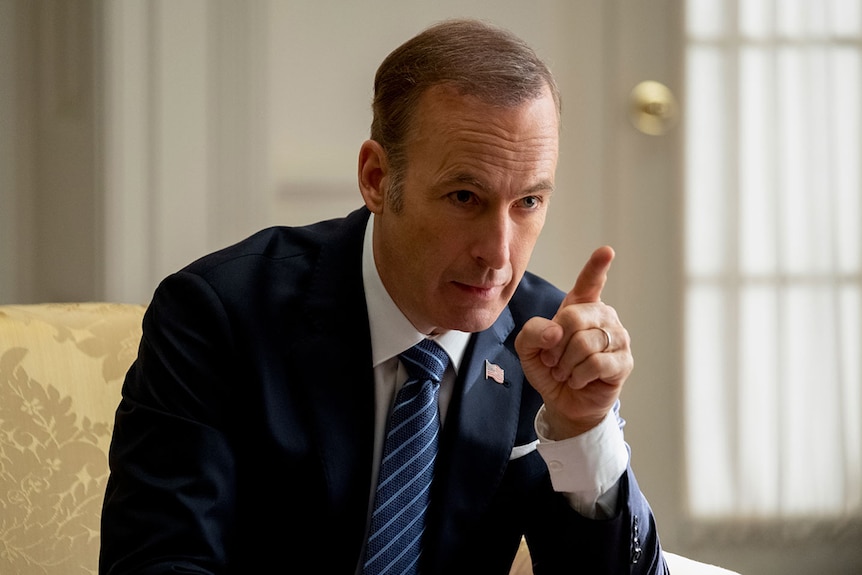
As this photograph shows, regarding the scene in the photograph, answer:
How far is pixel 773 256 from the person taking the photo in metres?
2.32

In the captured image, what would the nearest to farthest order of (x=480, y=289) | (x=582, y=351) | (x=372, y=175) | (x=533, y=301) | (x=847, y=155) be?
1. (x=582, y=351)
2. (x=480, y=289)
3. (x=372, y=175)
4. (x=533, y=301)
5. (x=847, y=155)

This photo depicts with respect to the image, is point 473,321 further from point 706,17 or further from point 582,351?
point 706,17

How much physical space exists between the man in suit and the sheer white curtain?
3.35 feet

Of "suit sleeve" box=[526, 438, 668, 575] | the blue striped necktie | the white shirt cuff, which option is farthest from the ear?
"suit sleeve" box=[526, 438, 668, 575]

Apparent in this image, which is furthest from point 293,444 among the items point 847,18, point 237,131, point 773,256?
point 847,18

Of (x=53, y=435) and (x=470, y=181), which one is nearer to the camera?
(x=470, y=181)

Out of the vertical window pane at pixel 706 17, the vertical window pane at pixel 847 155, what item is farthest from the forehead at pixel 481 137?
the vertical window pane at pixel 847 155

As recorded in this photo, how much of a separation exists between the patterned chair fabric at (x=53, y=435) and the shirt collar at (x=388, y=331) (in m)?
0.52

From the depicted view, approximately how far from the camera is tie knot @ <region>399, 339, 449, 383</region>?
1.34 metres

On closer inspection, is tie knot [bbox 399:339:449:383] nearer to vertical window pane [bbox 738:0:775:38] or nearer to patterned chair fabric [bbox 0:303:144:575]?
patterned chair fabric [bbox 0:303:144:575]

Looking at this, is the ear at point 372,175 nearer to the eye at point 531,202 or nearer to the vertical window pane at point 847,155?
the eye at point 531,202

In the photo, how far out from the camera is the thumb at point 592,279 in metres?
1.21

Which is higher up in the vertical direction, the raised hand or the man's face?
the man's face

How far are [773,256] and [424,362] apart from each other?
1282mm
